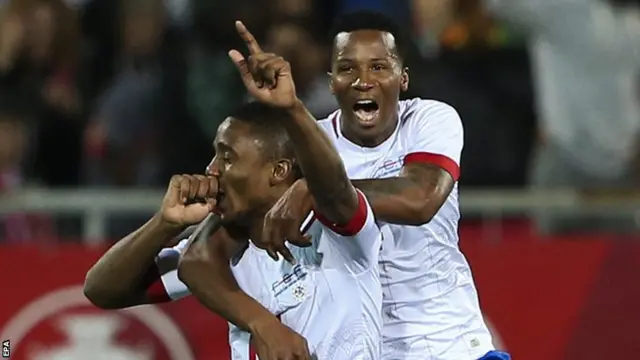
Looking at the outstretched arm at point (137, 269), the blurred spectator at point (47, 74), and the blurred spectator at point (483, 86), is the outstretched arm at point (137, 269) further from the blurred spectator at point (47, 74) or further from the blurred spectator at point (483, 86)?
the blurred spectator at point (47, 74)

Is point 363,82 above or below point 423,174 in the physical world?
above

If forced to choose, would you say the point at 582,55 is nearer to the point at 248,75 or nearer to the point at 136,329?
the point at 136,329

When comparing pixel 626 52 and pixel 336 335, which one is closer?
pixel 336 335

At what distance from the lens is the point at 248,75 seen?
3.95 m

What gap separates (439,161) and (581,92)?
3.49 meters

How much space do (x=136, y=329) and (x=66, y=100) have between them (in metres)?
1.86

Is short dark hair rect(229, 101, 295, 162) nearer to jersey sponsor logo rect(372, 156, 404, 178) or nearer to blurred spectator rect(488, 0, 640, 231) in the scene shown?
jersey sponsor logo rect(372, 156, 404, 178)

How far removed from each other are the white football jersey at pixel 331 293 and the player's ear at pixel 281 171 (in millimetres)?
157

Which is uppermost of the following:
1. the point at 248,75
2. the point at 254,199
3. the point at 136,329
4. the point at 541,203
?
the point at 248,75

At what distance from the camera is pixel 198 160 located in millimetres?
8273

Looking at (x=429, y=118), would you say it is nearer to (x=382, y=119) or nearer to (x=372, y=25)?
(x=382, y=119)

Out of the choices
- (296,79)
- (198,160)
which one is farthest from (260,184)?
(198,160)

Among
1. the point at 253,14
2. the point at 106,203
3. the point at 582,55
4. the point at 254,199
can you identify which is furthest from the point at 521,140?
the point at 254,199

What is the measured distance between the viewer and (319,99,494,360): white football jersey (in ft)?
16.6
